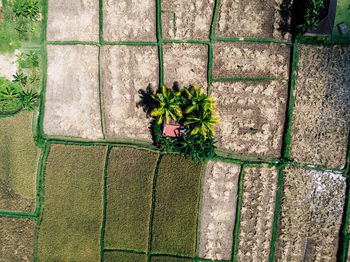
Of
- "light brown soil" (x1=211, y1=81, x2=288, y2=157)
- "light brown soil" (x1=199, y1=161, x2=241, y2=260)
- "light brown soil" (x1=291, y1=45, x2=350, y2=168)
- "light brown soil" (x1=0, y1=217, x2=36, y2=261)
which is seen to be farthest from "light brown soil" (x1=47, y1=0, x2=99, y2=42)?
"light brown soil" (x1=291, y1=45, x2=350, y2=168)

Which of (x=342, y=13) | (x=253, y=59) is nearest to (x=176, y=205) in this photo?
(x=253, y=59)

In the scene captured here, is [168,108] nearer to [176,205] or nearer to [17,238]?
[176,205]

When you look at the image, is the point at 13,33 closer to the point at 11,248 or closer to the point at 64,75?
the point at 64,75

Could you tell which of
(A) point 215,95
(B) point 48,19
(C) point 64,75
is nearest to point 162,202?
(A) point 215,95

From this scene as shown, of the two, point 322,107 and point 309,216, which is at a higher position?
point 322,107

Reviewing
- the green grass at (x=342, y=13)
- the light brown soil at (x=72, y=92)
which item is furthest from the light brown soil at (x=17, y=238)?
the green grass at (x=342, y=13)

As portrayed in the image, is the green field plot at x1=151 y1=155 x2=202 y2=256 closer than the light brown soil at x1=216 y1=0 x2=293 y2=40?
No

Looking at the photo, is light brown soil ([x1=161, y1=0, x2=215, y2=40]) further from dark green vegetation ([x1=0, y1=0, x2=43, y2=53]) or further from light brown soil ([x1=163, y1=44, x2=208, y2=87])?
dark green vegetation ([x1=0, y1=0, x2=43, y2=53])
